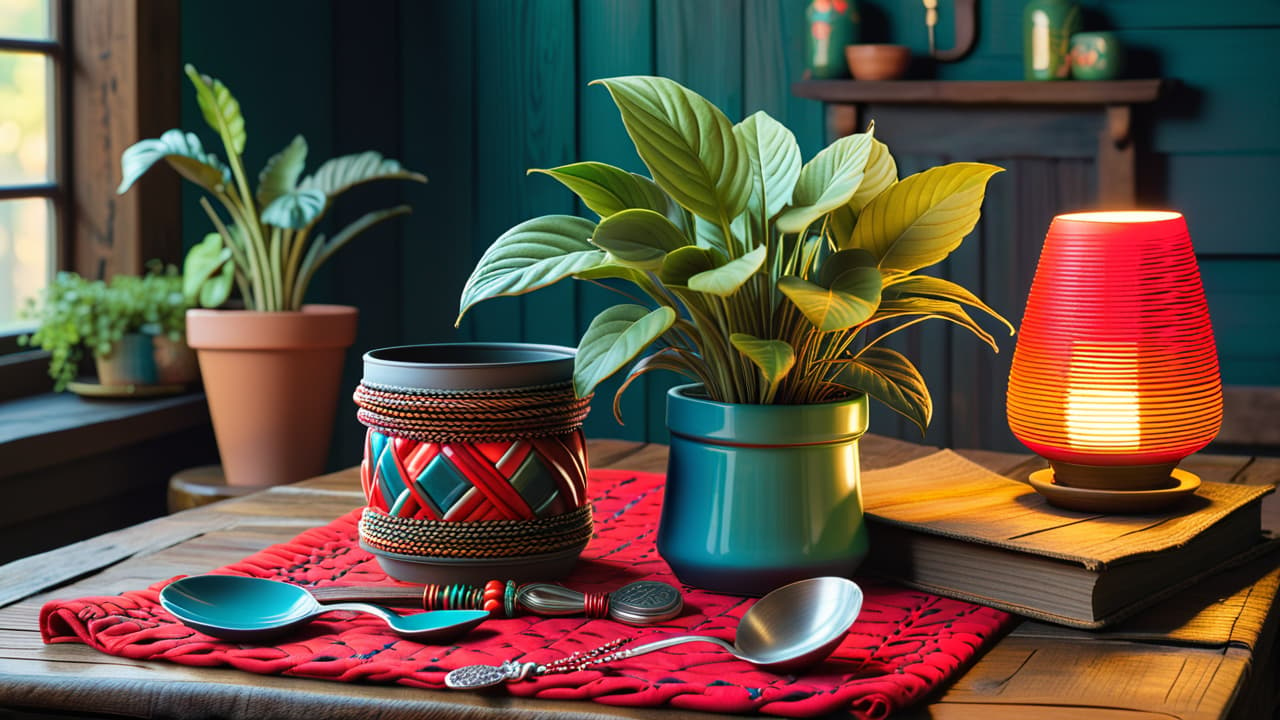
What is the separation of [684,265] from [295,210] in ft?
4.31

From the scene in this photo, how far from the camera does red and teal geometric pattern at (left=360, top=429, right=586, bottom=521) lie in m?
0.83

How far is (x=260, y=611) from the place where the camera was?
78cm

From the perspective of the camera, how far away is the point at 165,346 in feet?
6.86

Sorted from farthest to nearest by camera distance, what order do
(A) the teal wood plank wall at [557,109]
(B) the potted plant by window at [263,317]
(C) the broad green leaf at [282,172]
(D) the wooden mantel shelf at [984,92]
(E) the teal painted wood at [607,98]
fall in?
(E) the teal painted wood at [607,98] → (A) the teal wood plank wall at [557,109] → (D) the wooden mantel shelf at [984,92] → (C) the broad green leaf at [282,172] → (B) the potted plant by window at [263,317]

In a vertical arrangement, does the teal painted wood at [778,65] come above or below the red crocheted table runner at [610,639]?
above

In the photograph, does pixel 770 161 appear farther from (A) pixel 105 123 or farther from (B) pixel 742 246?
(A) pixel 105 123

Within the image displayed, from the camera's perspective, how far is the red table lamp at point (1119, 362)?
90cm

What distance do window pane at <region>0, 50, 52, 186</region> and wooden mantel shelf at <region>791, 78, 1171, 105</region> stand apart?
1.40 metres

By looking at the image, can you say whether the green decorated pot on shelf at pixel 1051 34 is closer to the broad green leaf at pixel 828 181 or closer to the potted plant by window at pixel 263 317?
the potted plant by window at pixel 263 317

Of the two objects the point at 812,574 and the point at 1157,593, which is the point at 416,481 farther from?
the point at 1157,593

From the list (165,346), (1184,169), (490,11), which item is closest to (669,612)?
(165,346)

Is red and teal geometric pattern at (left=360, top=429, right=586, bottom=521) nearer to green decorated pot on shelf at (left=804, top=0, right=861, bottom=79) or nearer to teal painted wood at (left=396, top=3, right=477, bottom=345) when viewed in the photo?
green decorated pot on shelf at (left=804, top=0, right=861, bottom=79)

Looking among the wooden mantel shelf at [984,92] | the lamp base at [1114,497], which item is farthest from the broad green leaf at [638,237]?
the wooden mantel shelf at [984,92]

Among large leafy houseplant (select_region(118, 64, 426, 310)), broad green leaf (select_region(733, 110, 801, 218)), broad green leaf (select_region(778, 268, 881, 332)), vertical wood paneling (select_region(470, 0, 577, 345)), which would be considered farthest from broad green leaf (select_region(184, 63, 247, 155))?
broad green leaf (select_region(778, 268, 881, 332))
